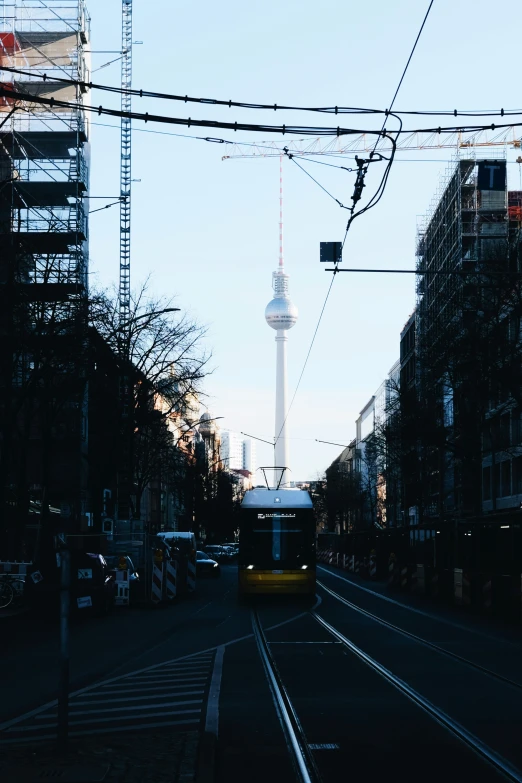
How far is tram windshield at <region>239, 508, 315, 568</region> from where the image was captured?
3441cm

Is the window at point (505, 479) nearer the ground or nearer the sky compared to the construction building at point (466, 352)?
nearer the ground

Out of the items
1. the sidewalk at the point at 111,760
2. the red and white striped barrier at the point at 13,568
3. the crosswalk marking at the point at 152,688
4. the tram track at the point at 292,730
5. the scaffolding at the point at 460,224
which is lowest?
the crosswalk marking at the point at 152,688

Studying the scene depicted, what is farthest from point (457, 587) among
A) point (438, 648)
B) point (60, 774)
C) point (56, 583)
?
point (60, 774)

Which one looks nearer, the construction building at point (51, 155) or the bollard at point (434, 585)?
the bollard at point (434, 585)

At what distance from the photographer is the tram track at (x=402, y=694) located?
8.65m

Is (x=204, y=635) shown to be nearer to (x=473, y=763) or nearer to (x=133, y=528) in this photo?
(x=473, y=763)

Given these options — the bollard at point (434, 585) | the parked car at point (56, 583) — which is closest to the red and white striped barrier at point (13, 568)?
the parked car at point (56, 583)

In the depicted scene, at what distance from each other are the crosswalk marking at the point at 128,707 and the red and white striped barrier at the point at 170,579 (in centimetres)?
2172

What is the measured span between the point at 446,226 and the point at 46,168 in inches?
1573

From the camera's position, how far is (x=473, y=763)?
8.86m

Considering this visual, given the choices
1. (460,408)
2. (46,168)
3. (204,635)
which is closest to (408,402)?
(460,408)

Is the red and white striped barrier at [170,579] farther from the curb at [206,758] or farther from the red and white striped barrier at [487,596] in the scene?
the curb at [206,758]

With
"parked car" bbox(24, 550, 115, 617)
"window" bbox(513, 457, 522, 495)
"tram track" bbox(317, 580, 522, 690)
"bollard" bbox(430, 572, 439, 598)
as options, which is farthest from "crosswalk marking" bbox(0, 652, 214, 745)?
"window" bbox(513, 457, 522, 495)

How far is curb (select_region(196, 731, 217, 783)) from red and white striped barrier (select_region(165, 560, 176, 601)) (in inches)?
1099
